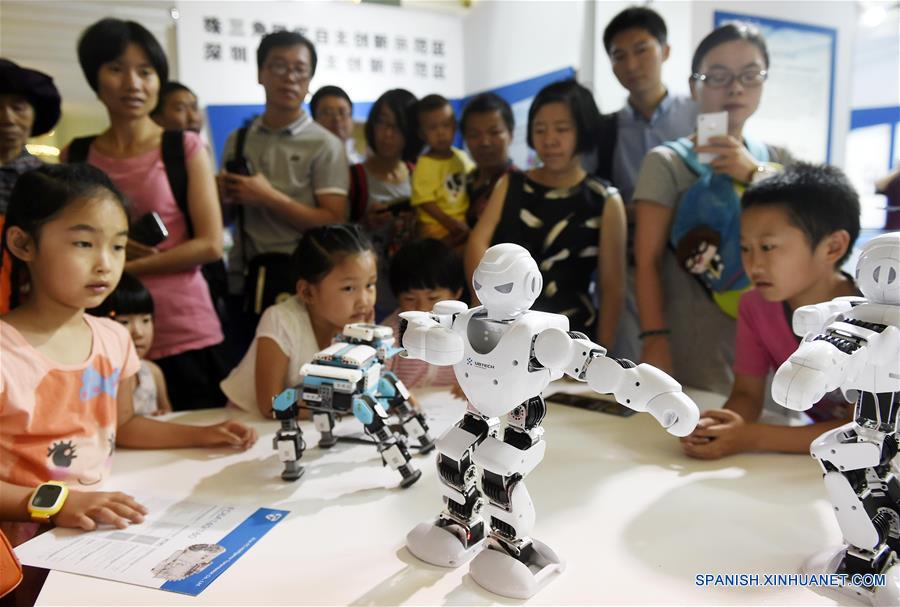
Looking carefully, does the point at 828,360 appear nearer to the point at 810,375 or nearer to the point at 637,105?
the point at 810,375

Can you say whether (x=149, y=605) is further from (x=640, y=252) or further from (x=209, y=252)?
(x=640, y=252)

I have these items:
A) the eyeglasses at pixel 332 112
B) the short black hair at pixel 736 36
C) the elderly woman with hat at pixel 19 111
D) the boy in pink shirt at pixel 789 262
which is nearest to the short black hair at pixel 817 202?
the boy in pink shirt at pixel 789 262

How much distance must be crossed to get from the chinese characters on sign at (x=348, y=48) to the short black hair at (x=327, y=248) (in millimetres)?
1415

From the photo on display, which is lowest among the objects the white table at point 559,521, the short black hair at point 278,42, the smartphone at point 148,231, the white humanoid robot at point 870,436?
the white table at point 559,521

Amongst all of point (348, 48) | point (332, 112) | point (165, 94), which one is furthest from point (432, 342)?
point (348, 48)

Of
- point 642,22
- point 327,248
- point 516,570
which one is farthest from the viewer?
point 642,22

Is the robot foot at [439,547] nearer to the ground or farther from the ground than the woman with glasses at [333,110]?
nearer to the ground

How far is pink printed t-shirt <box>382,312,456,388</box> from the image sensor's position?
1.58m

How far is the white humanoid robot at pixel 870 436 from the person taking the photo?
28.0 inches

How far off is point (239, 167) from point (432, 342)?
1.15 meters

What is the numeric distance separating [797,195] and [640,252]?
48 cm

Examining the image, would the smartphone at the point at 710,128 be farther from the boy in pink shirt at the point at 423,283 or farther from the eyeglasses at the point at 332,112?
the eyeglasses at the point at 332,112

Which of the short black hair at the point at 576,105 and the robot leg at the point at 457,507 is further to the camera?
the short black hair at the point at 576,105

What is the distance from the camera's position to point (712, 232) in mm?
1453
